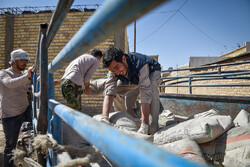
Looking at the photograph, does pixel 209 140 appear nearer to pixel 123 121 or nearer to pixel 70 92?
pixel 123 121

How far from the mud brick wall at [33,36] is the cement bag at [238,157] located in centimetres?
441

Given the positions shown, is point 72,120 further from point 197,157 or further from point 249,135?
point 249,135

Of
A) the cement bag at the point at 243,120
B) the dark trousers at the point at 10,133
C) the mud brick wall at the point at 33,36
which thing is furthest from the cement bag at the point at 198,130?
the mud brick wall at the point at 33,36

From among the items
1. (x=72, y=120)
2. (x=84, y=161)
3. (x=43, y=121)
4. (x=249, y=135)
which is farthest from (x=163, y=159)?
(x=249, y=135)

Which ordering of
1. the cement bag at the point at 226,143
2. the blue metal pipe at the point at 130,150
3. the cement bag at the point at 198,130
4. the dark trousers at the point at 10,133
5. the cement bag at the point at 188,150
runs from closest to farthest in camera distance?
the blue metal pipe at the point at 130,150 → the cement bag at the point at 188,150 → the cement bag at the point at 226,143 → the cement bag at the point at 198,130 → the dark trousers at the point at 10,133

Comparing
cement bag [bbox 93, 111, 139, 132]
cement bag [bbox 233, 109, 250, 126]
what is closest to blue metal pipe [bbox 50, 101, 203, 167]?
cement bag [bbox 93, 111, 139, 132]

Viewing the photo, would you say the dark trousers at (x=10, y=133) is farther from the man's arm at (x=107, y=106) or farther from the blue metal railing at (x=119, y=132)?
the blue metal railing at (x=119, y=132)

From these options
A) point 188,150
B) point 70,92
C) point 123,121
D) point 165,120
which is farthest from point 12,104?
point 188,150

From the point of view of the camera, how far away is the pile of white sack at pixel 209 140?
151cm

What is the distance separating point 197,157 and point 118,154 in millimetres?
1336

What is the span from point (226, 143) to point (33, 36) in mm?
5962

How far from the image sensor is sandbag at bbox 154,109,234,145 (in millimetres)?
1751

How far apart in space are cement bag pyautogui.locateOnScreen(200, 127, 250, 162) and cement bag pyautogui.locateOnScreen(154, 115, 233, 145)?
2.7 inches

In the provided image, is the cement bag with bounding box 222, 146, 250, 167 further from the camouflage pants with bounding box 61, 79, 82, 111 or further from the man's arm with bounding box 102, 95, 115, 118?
the camouflage pants with bounding box 61, 79, 82, 111
